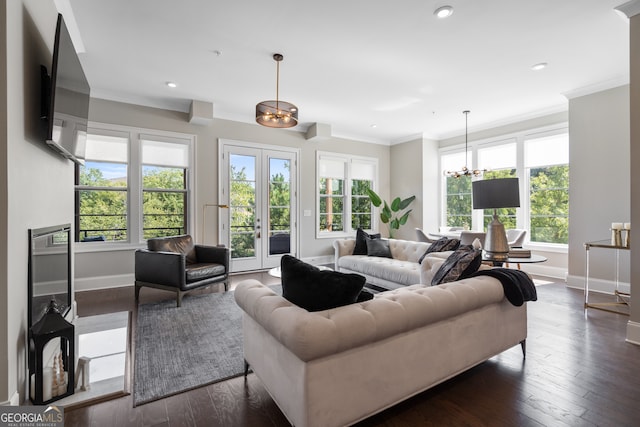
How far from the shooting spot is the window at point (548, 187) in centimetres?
516

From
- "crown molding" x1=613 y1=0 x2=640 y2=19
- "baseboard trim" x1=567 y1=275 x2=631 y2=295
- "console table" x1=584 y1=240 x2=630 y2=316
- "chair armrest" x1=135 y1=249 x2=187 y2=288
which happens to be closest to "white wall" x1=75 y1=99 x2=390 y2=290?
"chair armrest" x1=135 y1=249 x2=187 y2=288

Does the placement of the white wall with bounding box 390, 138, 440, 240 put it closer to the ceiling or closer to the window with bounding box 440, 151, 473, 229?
the window with bounding box 440, 151, 473, 229

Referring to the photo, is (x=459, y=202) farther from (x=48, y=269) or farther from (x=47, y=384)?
(x=47, y=384)

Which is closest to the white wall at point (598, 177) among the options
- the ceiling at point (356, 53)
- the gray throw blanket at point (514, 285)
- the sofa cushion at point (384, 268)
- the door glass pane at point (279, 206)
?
the ceiling at point (356, 53)

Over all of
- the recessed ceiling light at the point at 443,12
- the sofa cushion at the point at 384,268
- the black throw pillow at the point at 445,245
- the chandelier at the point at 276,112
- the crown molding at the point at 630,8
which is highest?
the recessed ceiling light at the point at 443,12

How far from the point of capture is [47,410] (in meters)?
1.67

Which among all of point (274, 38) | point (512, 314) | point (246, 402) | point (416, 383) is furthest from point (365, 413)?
point (274, 38)

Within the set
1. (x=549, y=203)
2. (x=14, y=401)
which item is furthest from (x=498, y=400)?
(x=549, y=203)

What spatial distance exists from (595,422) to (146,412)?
8.28 ft

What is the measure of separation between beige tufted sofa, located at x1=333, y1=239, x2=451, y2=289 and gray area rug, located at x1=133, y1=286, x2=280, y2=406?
71.9 inches

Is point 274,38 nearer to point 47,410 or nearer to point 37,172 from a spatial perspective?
point 37,172

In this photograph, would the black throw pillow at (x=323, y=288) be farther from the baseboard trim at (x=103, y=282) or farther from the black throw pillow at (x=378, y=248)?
the baseboard trim at (x=103, y=282)

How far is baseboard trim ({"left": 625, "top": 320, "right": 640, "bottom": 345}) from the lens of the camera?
264 centimetres

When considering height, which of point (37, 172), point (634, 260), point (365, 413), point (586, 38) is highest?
point (586, 38)
